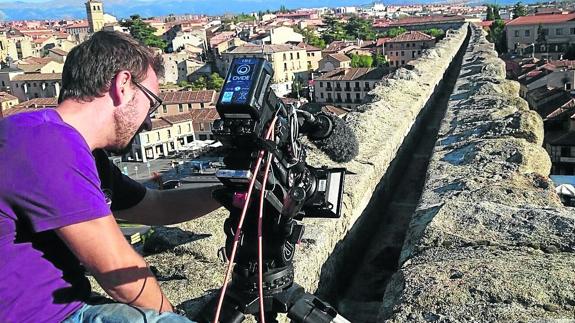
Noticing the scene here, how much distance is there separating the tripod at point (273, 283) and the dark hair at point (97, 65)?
595mm

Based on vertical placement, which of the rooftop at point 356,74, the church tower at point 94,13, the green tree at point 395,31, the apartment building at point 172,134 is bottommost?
the apartment building at point 172,134

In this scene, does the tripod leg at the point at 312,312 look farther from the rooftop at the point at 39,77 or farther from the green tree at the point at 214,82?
the green tree at the point at 214,82

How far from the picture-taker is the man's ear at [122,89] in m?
1.88

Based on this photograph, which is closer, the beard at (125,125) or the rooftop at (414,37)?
the beard at (125,125)

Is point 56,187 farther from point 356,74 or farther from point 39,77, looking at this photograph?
point 39,77

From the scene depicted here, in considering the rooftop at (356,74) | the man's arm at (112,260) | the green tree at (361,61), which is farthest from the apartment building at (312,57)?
the man's arm at (112,260)

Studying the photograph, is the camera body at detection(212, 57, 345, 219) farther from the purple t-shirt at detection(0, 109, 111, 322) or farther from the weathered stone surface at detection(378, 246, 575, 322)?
the weathered stone surface at detection(378, 246, 575, 322)

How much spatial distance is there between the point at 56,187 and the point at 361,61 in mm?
64757

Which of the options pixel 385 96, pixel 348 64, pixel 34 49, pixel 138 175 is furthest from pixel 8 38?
pixel 385 96

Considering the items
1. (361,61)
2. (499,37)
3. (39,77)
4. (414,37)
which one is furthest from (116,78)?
(499,37)

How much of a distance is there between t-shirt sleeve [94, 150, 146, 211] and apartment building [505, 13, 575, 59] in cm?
6396

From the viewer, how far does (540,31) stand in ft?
206

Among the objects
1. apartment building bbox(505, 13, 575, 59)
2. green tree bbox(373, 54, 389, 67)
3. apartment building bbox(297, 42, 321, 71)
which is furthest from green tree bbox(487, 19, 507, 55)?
apartment building bbox(297, 42, 321, 71)

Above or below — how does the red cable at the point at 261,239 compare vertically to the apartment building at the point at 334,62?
above
